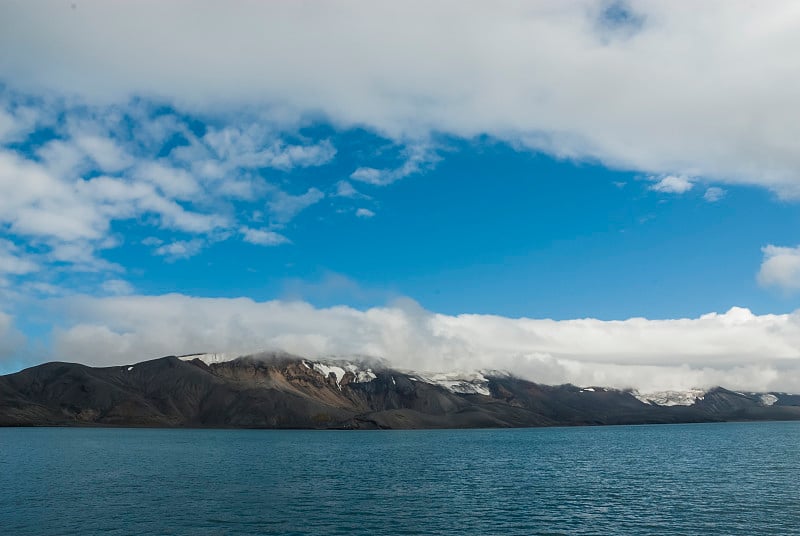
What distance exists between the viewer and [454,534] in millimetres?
69688

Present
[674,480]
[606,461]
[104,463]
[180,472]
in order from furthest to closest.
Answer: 1. [606,461]
2. [104,463]
3. [180,472]
4. [674,480]

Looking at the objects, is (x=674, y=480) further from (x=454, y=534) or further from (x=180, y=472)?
(x=180, y=472)

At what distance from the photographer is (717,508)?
276 feet

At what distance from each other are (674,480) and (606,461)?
55.1 m

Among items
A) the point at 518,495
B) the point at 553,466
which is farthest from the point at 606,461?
the point at 518,495

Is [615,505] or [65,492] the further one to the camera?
[65,492]

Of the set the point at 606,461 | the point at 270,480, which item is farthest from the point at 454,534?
the point at 606,461

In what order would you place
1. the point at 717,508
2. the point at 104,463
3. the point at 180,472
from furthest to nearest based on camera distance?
the point at 104,463 < the point at 180,472 < the point at 717,508

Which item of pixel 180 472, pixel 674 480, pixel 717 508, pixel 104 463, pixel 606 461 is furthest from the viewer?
pixel 606 461

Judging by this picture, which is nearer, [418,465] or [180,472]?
[180,472]

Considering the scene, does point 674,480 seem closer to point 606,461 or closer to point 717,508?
point 717,508

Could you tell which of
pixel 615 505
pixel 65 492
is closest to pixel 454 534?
pixel 615 505

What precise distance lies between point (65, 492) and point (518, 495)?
76.5 m

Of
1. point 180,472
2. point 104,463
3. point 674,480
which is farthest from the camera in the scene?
point 104,463
